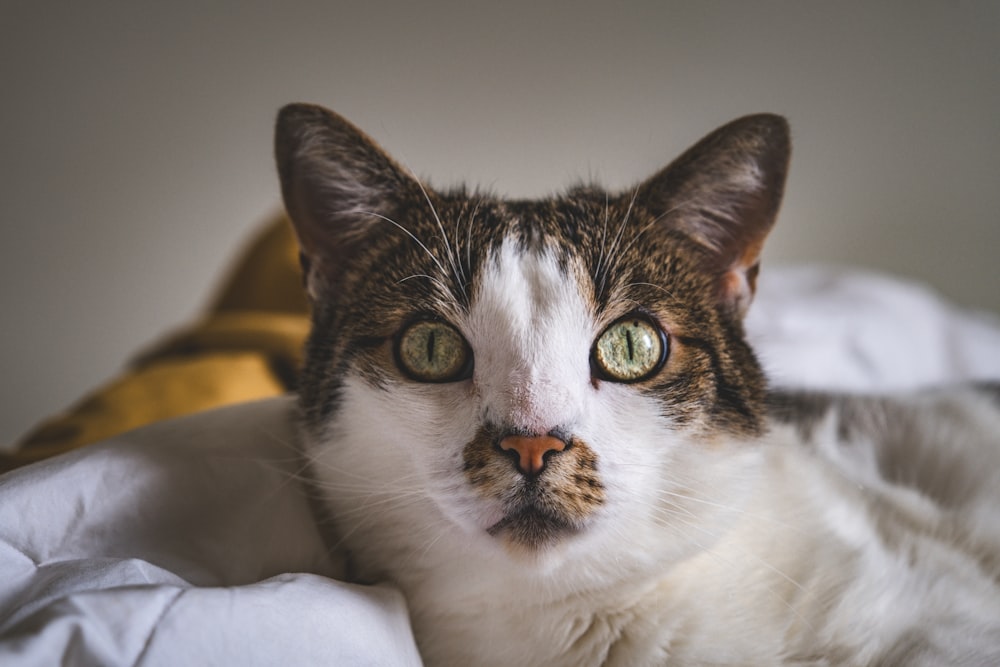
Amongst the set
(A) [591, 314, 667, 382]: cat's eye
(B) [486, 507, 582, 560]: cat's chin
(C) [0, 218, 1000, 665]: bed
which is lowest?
(C) [0, 218, 1000, 665]: bed

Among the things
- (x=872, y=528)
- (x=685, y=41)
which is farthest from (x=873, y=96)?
(x=872, y=528)

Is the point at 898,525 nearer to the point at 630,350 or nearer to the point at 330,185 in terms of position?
the point at 630,350

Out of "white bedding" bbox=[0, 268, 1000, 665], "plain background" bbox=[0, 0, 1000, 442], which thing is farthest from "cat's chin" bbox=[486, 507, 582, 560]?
"plain background" bbox=[0, 0, 1000, 442]

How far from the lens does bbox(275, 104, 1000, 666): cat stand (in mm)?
726

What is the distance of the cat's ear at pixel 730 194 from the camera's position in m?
0.90

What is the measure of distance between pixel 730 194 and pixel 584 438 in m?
0.45

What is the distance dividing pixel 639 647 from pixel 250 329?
1245 mm

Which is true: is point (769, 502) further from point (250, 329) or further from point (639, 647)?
point (250, 329)

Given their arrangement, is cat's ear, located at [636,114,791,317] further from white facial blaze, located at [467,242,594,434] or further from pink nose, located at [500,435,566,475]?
pink nose, located at [500,435,566,475]

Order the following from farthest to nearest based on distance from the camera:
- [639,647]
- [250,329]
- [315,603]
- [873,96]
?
1. [873,96]
2. [250,329]
3. [639,647]
4. [315,603]

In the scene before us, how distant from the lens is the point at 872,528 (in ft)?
3.26

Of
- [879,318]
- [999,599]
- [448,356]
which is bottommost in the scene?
[999,599]

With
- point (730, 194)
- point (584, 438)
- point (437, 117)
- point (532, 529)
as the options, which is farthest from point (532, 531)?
point (437, 117)

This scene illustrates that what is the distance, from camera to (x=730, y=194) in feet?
3.07
